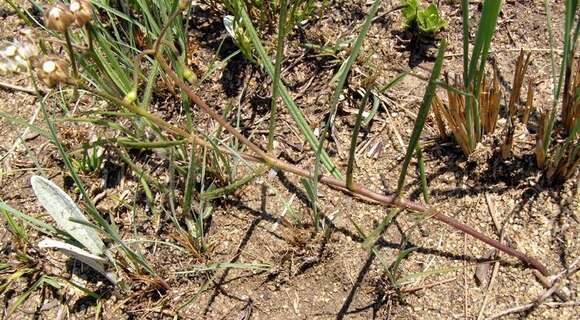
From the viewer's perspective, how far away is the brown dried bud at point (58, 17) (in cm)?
132

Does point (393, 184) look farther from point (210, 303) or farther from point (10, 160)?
point (10, 160)

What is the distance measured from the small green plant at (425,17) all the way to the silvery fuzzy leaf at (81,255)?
4.11 feet

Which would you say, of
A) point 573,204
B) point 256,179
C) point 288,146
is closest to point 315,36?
point 288,146

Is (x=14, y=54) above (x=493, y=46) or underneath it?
underneath

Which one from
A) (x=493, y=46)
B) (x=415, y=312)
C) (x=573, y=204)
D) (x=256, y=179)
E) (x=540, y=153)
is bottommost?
(x=415, y=312)

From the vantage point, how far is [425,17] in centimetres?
205

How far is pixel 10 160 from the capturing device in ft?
6.88

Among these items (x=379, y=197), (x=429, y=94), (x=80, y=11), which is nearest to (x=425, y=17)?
(x=379, y=197)

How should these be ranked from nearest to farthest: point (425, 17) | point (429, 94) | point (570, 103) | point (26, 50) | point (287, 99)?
point (429, 94) < point (26, 50) < point (287, 99) < point (570, 103) < point (425, 17)

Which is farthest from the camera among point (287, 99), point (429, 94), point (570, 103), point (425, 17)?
point (425, 17)

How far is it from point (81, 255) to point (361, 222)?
2.65 ft

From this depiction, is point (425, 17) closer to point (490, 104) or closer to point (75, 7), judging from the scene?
point (490, 104)

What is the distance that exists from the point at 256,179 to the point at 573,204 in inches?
36.9

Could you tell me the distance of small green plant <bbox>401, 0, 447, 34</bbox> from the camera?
2049mm
